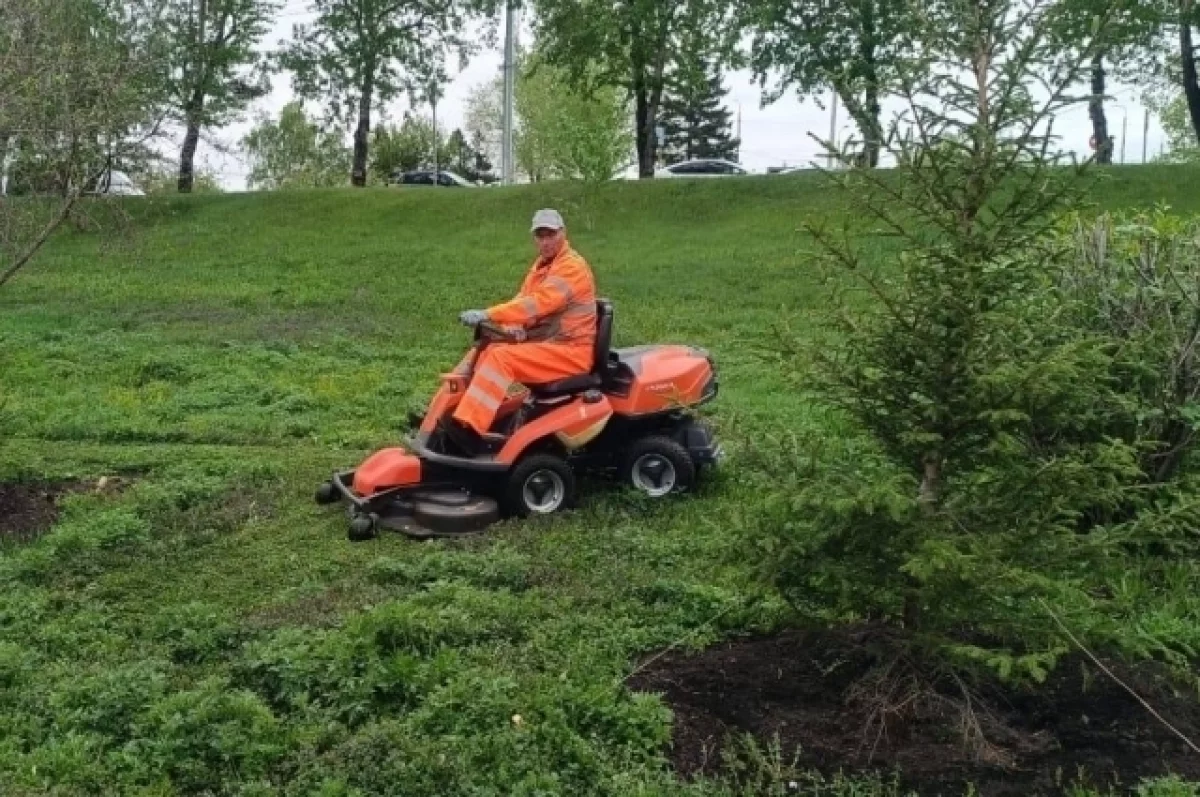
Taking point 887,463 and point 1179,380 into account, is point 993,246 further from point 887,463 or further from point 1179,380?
point 1179,380

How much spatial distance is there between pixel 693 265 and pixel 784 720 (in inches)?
662

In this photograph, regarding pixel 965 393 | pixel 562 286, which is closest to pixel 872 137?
pixel 965 393

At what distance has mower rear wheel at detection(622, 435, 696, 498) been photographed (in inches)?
304

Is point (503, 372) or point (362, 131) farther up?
point (362, 131)

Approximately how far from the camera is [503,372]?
7.10 meters

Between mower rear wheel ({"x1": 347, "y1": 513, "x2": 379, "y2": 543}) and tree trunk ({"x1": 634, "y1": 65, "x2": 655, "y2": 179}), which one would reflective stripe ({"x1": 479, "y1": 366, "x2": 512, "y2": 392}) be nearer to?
mower rear wheel ({"x1": 347, "y1": 513, "x2": 379, "y2": 543})

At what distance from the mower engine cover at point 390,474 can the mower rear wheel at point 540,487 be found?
0.56m

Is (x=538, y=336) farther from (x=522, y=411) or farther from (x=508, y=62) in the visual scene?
A: (x=508, y=62)

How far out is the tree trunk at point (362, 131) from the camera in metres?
34.9

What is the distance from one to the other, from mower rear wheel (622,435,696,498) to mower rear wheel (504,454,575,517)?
46cm

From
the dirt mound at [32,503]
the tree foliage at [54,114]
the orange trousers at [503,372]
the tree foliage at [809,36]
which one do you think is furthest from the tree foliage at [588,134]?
the orange trousers at [503,372]

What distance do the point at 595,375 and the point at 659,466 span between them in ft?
2.46

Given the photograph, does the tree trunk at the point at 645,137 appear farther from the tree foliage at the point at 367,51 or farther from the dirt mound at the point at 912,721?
the dirt mound at the point at 912,721

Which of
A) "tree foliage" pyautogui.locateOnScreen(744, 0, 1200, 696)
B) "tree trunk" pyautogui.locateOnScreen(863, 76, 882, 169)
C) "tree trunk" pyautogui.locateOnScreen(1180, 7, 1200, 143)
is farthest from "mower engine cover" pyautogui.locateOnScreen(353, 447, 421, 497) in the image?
"tree trunk" pyautogui.locateOnScreen(1180, 7, 1200, 143)
